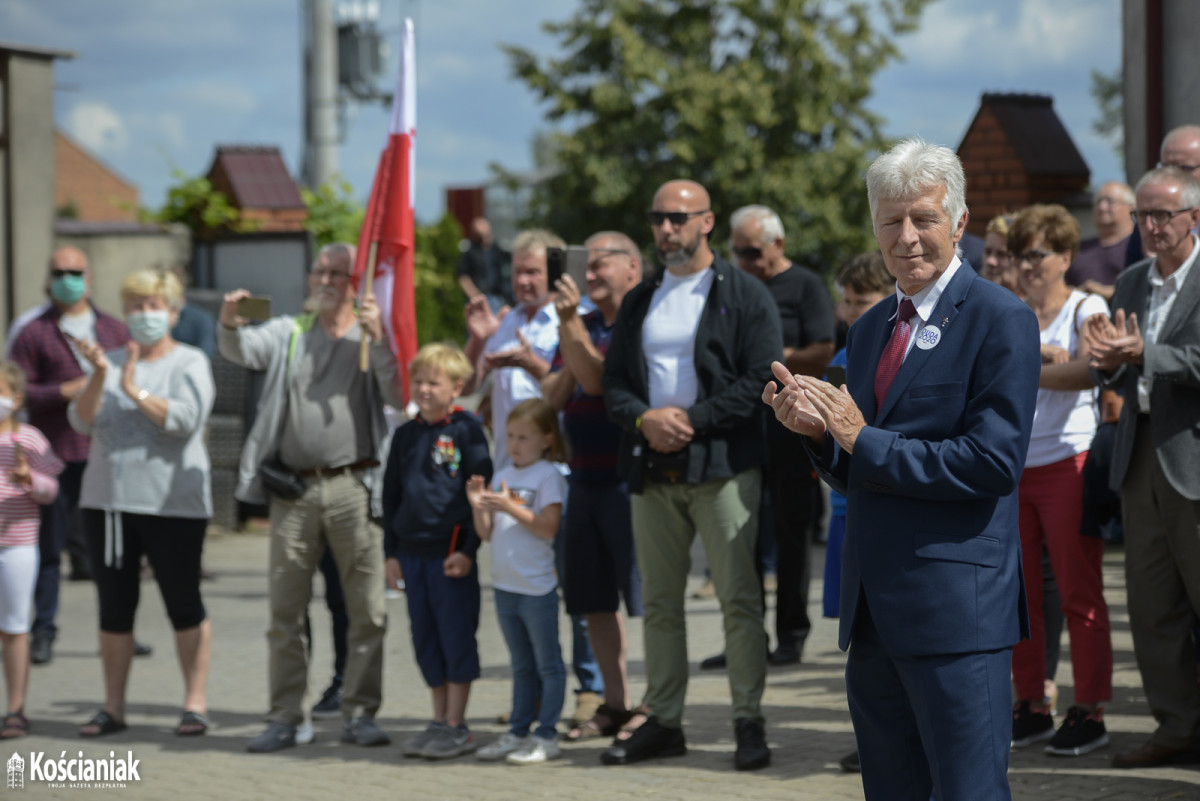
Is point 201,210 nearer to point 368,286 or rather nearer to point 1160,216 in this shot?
point 368,286

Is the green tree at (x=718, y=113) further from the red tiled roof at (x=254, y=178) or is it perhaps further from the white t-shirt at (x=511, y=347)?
the white t-shirt at (x=511, y=347)

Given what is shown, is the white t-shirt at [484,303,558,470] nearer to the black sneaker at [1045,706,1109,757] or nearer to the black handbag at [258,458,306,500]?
the black handbag at [258,458,306,500]

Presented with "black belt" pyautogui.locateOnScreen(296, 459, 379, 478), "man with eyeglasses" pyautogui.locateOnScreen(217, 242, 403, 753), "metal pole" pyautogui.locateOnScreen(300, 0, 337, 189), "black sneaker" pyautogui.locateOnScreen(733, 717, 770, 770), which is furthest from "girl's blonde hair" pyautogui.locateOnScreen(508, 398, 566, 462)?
"metal pole" pyautogui.locateOnScreen(300, 0, 337, 189)

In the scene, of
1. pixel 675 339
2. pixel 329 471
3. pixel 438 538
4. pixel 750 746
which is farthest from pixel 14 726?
pixel 675 339

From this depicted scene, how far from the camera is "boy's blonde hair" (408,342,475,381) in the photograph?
604 centimetres

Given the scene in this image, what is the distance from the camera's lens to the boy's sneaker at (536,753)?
Answer: 566 cm

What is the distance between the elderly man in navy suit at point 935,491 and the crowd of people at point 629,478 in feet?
0.07

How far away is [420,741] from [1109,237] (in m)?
4.75

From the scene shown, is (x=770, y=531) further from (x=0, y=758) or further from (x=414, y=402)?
(x=0, y=758)

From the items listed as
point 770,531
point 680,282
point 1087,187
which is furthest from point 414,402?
point 1087,187

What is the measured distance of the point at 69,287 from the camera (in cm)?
862

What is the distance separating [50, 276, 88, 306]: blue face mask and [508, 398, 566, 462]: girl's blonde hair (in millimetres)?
4039

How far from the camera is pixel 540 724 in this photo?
5777 mm

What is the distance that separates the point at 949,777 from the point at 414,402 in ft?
11.5
